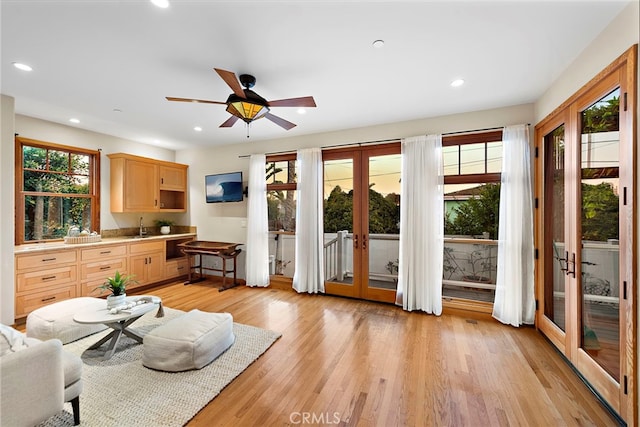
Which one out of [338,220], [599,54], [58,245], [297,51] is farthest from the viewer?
[338,220]

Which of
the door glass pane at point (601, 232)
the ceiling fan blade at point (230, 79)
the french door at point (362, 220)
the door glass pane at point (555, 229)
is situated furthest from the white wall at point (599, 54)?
the ceiling fan blade at point (230, 79)

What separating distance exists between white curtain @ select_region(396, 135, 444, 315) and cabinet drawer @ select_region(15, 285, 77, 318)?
15.9ft

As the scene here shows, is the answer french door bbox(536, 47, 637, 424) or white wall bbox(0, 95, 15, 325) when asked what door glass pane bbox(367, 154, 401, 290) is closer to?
french door bbox(536, 47, 637, 424)

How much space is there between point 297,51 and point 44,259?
4319mm

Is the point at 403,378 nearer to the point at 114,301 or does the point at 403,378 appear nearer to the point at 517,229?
the point at 517,229

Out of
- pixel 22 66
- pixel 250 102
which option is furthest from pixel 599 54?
pixel 22 66

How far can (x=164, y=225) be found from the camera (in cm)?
559

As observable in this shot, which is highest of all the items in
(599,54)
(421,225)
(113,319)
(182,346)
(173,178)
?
(599,54)

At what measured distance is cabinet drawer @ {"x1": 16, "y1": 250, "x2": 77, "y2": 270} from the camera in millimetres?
3340

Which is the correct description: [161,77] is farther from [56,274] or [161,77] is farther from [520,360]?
[520,360]

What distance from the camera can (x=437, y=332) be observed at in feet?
10.3

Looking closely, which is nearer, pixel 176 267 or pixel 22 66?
pixel 22 66

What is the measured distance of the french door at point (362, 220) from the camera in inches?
162

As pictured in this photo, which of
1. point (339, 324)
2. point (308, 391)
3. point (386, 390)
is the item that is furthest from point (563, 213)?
point (308, 391)
